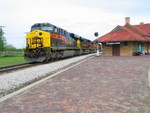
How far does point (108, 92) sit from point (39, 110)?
2.83m

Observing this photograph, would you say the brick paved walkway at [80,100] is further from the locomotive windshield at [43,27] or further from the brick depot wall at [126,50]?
the brick depot wall at [126,50]

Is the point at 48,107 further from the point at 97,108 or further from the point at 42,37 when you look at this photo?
the point at 42,37

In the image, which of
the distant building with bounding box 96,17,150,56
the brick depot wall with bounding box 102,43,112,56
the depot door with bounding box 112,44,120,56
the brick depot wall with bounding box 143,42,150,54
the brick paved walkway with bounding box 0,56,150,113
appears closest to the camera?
the brick paved walkway with bounding box 0,56,150,113

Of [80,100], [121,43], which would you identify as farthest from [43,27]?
[121,43]

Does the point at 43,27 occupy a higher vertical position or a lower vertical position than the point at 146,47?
higher

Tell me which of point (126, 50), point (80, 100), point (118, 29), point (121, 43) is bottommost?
point (80, 100)

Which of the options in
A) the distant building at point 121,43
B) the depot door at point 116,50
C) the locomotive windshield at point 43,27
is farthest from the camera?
the depot door at point 116,50

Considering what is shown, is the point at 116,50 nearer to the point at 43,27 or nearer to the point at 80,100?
the point at 43,27

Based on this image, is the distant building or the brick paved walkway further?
the distant building

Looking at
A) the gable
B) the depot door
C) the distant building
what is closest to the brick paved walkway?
the distant building

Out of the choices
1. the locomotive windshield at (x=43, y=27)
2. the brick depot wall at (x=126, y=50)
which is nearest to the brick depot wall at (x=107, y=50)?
the brick depot wall at (x=126, y=50)

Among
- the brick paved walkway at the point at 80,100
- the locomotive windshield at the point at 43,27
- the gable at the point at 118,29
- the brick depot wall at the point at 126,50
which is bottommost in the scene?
the brick paved walkway at the point at 80,100

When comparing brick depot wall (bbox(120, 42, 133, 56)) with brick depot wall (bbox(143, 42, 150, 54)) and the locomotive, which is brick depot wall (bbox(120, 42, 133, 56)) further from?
the locomotive

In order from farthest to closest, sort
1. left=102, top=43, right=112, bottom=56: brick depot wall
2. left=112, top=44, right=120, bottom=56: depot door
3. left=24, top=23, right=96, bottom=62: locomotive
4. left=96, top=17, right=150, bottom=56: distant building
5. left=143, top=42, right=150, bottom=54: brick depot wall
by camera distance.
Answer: left=143, top=42, right=150, bottom=54: brick depot wall
left=102, top=43, right=112, bottom=56: brick depot wall
left=112, top=44, right=120, bottom=56: depot door
left=96, top=17, right=150, bottom=56: distant building
left=24, top=23, right=96, bottom=62: locomotive
